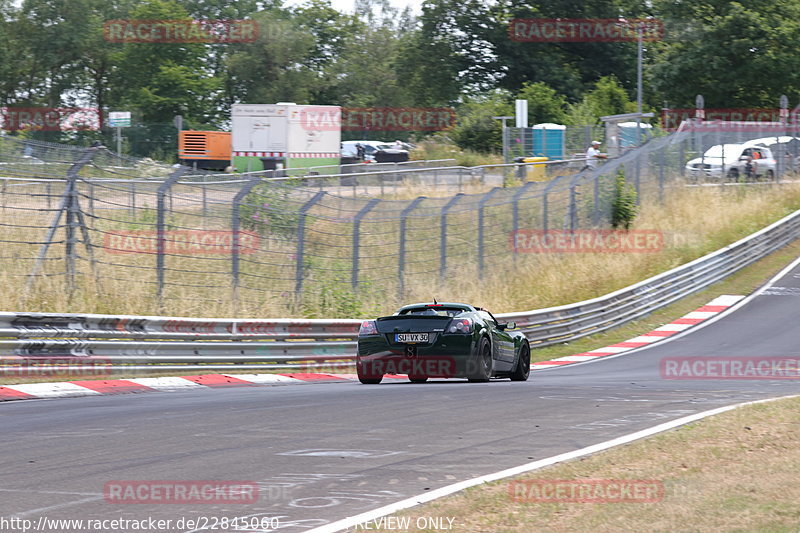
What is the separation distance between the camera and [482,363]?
48.8 ft

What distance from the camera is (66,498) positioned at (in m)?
6.50

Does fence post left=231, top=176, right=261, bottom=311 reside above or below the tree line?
below

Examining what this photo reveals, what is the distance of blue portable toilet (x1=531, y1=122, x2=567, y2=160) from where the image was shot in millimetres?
48125

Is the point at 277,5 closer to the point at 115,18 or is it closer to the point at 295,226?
the point at 115,18

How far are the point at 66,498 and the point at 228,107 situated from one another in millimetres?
83633

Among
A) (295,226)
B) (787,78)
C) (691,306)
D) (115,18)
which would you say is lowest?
(691,306)

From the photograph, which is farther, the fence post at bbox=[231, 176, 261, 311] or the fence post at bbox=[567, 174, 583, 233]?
the fence post at bbox=[567, 174, 583, 233]

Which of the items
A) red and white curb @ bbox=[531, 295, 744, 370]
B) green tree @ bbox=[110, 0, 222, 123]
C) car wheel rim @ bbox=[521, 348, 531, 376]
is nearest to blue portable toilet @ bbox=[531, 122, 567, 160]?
red and white curb @ bbox=[531, 295, 744, 370]

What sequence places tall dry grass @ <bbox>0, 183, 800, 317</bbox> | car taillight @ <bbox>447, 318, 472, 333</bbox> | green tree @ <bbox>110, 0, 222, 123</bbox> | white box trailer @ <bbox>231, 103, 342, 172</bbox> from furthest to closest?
green tree @ <bbox>110, 0, 222, 123</bbox> < white box trailer @ <bbox>231, 103, 342, 172</bbox> < tall dry grass @ <bbox>0, 183, 800, 317</bbox> < car taillight @ <bbox>447, 318, 472, 333</bbox>

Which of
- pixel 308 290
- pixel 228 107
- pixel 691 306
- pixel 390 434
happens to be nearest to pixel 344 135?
pixel 228 107

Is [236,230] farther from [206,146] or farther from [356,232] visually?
[206,146]

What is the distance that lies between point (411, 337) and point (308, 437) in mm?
5547

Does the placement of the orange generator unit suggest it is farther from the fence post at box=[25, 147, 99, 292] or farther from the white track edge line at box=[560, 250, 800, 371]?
the fence post at box=[25, 147, 99, 292]

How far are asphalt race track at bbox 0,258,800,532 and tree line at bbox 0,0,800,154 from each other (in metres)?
49.5
